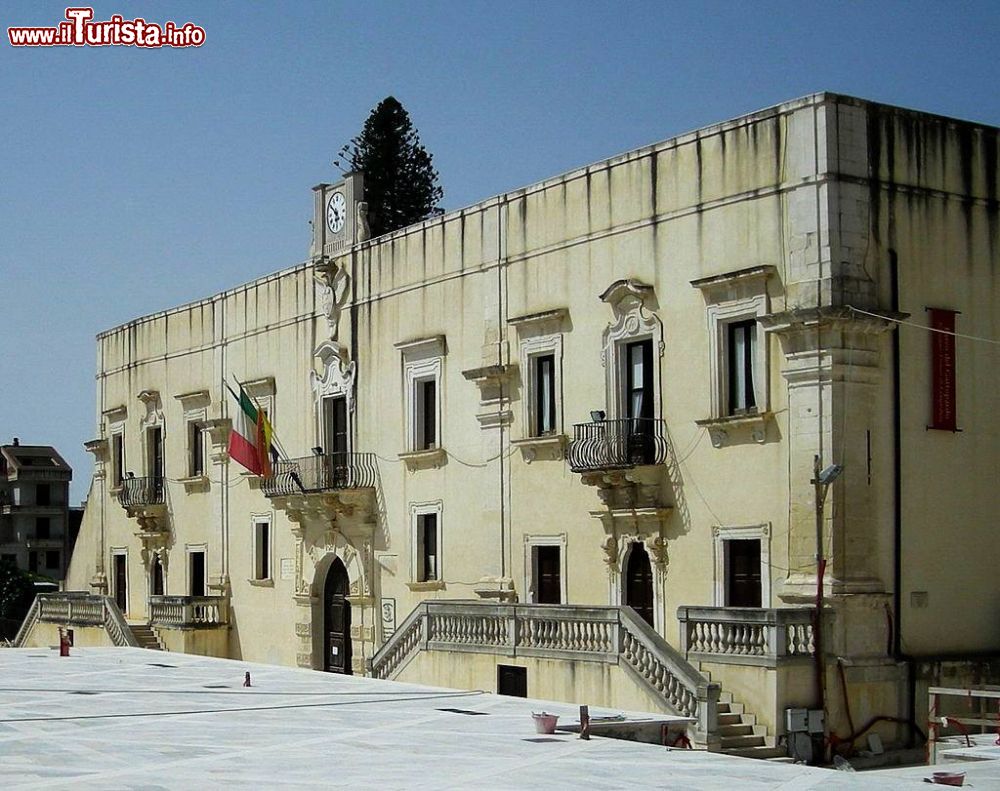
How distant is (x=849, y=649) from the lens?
2181 cm

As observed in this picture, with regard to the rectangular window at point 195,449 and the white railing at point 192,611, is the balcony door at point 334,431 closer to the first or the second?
the white railing at point 192,611

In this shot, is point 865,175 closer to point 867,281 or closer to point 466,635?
point 867,281

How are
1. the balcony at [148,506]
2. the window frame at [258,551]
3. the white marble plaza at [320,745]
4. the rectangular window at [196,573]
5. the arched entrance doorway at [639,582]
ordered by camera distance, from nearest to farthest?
the white marble plaza at [320,745] → the arched entrance doorway at [639,582] → the window frame at [258,551] → the rectangular window at [196,573] → the balcony at [148,506]

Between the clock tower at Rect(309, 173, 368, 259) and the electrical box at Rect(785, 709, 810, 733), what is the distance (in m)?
15.7

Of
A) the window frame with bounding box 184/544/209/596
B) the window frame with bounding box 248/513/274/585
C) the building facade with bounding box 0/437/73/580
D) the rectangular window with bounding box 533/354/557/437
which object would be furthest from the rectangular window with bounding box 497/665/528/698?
the building facade with bounding box 0/437/73/580

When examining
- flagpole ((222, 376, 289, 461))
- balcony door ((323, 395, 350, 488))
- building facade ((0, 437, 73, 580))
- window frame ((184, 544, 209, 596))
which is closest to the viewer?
balcony door ((323, 395, 350, 488))

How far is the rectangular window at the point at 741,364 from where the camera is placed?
23.6 meters

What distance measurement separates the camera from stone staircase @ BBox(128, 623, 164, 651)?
1489 inches

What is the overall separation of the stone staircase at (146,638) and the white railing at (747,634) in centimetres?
1885

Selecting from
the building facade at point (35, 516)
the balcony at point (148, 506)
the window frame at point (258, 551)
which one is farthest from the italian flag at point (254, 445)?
the building facade at point (35, 516)

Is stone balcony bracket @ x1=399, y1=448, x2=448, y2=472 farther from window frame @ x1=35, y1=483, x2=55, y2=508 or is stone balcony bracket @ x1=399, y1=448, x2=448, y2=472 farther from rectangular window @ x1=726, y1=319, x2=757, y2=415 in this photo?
window frame @ x1=35, y1=483, x2=55, y2=508

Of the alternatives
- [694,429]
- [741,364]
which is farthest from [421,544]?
[741,364]

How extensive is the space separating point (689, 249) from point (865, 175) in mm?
3058

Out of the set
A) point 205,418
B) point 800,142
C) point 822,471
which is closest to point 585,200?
point 800,142
